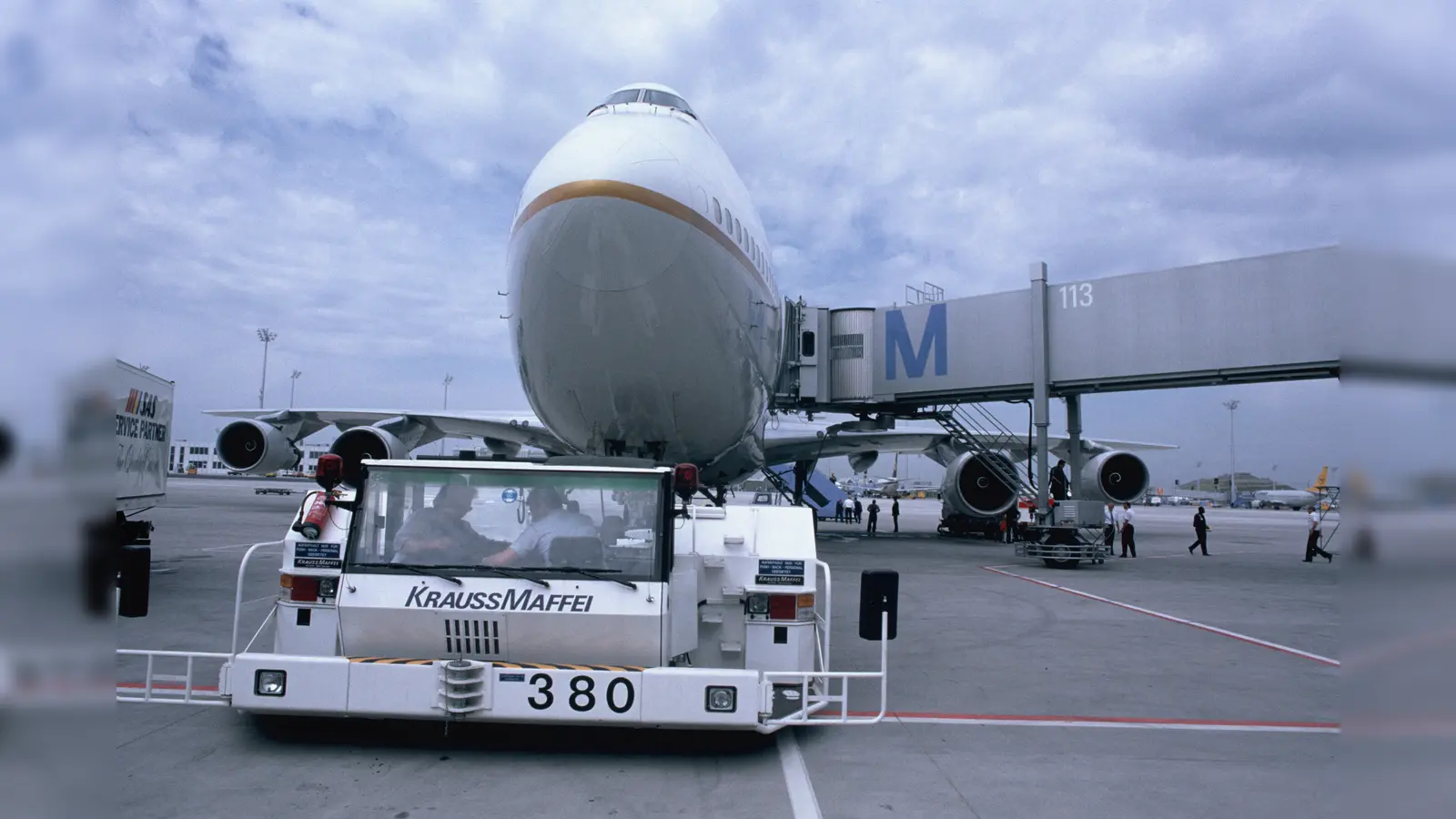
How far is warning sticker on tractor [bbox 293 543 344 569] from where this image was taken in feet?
17.1

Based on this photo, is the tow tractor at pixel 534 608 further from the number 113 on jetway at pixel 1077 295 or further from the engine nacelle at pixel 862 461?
the engine nacelle at pixel 862 461

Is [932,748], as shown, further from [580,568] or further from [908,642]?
[908,642]

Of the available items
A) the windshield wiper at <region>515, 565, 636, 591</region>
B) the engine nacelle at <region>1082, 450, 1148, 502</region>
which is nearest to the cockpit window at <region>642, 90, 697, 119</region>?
the windshield wiper at <region>515, 565, 636, 591</region>

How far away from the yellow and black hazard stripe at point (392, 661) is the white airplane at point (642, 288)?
4.85ft

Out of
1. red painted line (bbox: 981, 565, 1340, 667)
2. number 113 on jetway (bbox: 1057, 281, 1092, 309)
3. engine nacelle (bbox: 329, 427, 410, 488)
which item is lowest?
red painted line (bbox: 981, 565, 1340, 667)

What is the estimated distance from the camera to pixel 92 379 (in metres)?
1.34

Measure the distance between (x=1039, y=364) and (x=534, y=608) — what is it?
14514mm

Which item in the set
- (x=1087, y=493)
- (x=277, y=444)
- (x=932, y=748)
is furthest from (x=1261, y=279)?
(x=277, y=444)

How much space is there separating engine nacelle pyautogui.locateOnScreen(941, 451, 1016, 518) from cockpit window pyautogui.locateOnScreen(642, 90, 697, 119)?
13.3 m

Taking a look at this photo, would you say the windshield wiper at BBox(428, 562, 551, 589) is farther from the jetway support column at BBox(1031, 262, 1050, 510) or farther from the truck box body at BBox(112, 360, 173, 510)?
the jetway support column at BBox(1031, 262, 1050, 510)

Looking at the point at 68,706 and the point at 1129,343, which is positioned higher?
the point at 1129,343

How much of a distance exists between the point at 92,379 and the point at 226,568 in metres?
14.1

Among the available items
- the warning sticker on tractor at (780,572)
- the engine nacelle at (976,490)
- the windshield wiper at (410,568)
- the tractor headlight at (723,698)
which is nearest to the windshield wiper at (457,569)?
the windshield wiper at (410,568)

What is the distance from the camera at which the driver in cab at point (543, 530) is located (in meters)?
4.95
